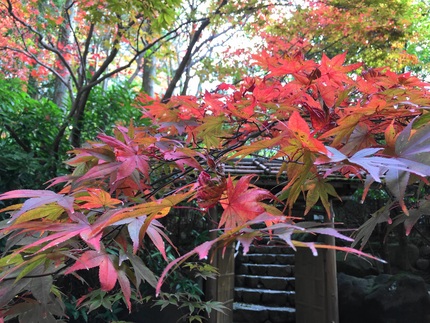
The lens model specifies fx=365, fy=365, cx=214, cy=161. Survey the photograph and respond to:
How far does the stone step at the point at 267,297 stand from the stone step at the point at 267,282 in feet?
0.78

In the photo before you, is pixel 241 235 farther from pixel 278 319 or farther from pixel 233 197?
pixel 278 319

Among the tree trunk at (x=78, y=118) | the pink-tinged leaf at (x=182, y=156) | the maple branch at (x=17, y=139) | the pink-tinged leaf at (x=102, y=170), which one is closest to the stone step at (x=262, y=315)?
the tree trunk at (x=78, y=118)

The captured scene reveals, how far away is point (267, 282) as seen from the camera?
22.5ft

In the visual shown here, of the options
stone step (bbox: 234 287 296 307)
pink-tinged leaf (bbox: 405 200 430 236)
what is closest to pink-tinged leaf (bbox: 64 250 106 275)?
pink-tinged leaf (bbox: 405 200 430 236)

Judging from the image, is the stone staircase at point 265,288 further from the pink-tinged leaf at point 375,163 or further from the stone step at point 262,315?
the pink-tinged leaf at point 375,163

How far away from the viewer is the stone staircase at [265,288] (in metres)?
6.12

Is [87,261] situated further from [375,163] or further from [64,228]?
[375,163]

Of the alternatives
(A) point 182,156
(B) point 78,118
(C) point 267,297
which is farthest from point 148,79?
(A) point 182,156

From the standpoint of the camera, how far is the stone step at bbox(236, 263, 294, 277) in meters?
7.11

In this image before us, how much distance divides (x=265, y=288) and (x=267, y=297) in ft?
1.06

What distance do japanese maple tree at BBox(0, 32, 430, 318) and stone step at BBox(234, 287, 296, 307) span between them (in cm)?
578

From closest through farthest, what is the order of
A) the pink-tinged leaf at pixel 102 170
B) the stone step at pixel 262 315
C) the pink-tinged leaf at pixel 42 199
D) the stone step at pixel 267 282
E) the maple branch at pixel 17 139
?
the pink-tinged leaf at pixel 42 199, the pink-tinged leaf at pixel 102 170, the maple branch at pixel 17 139, the stone step at pixel 262 315, the stone step at pixel 267 282

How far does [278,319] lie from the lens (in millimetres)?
6113

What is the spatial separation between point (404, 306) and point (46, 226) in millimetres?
6560
